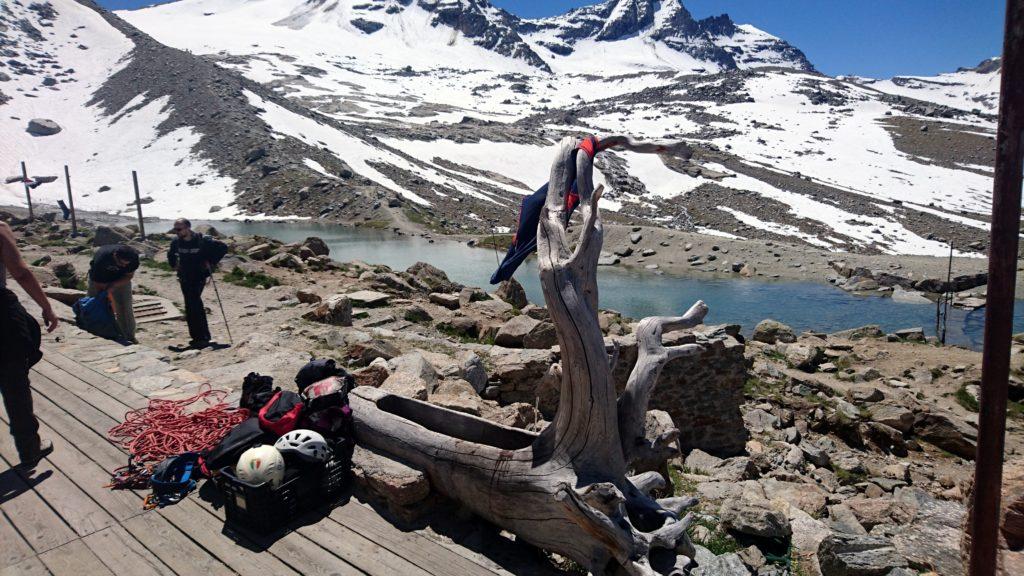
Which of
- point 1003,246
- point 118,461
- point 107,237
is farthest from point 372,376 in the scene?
point 107,237

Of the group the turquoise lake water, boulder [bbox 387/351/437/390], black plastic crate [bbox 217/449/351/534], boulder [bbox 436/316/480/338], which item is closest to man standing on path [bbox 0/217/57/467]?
black plastic crate [bbox 217/449/351/534]

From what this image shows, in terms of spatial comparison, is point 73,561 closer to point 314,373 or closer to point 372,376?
point 314,373

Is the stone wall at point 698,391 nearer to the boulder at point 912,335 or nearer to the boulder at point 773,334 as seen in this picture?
the boulder at point 773,334

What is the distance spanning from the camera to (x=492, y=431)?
5180 millimetres

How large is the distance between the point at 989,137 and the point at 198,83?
4839 inches

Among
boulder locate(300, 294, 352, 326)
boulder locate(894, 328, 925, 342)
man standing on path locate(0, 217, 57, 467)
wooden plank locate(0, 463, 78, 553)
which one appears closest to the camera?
wooden plank locate(0, 463, 78, 553)

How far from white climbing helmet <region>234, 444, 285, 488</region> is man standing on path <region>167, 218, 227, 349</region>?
6.48 meters

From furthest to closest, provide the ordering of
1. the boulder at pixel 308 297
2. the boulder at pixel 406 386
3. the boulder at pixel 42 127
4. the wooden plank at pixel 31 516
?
the boulder at pixel 42 127 → the boulder at pixel 308 297 → the boulder at pixel 406 386 → the wooden plank at pixel 31 516

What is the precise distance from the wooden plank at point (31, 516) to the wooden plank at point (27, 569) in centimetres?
13

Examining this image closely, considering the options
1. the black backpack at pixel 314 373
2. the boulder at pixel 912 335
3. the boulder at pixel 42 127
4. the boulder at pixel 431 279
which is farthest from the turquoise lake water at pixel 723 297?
the boulder at pixel 42 127

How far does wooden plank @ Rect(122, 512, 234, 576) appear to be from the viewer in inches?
155

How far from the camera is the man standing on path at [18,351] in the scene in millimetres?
4758

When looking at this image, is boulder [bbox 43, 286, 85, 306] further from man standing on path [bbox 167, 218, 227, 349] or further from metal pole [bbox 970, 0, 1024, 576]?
metal pole [bbox 970, 0, 1024, 576]

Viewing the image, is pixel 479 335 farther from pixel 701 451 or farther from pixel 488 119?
pixel 488 119
